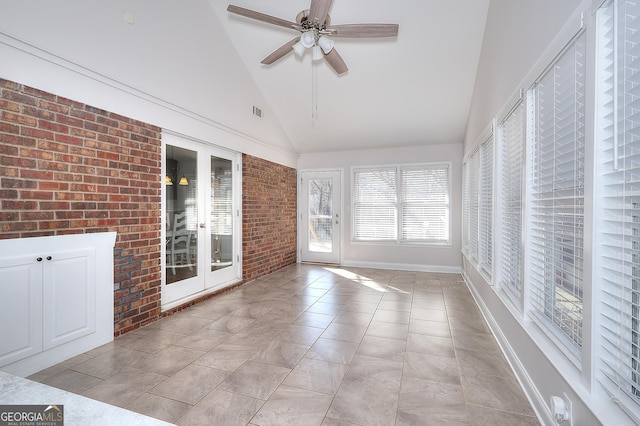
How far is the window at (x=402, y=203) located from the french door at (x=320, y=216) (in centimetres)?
43

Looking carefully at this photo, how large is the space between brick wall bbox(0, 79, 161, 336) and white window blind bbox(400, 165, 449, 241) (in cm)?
451

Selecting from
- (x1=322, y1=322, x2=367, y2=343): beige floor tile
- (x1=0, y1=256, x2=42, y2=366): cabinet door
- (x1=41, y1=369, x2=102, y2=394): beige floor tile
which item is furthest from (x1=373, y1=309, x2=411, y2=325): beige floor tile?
(x1=0, y1=256, x2=42, y2=366): cabinet door

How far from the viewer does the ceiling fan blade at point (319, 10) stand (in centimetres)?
232

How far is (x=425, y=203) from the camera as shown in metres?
6.07

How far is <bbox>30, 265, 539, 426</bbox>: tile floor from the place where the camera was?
6.13 ft

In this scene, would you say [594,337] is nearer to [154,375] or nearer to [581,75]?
[581,75]

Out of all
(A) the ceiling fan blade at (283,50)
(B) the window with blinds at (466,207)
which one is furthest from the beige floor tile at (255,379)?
(B) the window with blinds at (466,207)

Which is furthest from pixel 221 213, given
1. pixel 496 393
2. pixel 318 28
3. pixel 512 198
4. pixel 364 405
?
pixel 496 393

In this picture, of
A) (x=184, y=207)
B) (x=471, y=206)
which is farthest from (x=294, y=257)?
(x=471, y=206)

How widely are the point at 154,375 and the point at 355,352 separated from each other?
5.16 feet

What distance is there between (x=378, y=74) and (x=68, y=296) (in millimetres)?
4400

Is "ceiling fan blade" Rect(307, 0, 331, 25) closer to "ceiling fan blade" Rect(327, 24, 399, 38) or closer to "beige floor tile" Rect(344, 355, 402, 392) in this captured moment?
"ceiling fan blade" Rect(327, 24, 399, 38)

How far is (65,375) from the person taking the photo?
88.7 inches

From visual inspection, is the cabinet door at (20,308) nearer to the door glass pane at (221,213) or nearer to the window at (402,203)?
the door glass pane at (221,213)
